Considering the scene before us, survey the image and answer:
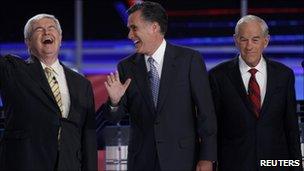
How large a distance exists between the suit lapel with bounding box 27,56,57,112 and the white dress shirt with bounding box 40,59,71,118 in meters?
0.05

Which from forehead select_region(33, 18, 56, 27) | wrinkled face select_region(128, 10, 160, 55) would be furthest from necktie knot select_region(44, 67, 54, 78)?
wrinkled face select_region(128, 10, 160, 55)

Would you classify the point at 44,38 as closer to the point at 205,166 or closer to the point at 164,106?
the point at 164,106

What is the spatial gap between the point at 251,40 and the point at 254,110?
359 millimetres

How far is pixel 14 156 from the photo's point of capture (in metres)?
3.36

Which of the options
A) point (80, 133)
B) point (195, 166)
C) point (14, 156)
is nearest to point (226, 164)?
point (195, 166)

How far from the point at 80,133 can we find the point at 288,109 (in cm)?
105

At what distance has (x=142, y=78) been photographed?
140 inches

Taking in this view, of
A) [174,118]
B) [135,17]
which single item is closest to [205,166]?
[174,118]

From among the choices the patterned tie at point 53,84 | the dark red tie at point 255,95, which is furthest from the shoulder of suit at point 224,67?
the patterned tie at point 53,84

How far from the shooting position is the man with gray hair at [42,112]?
336cm

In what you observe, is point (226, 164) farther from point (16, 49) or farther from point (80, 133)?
point (16, 49)

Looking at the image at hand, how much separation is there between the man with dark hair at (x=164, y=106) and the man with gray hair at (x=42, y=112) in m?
0.20

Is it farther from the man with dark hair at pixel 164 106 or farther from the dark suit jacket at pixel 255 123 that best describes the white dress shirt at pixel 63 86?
the dark suit jacket at pixel 255 123

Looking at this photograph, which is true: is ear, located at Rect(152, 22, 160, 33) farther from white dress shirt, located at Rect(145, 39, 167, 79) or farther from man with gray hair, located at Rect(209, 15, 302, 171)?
man with gray hair, located at Rect(209, 15, 302, 171)
